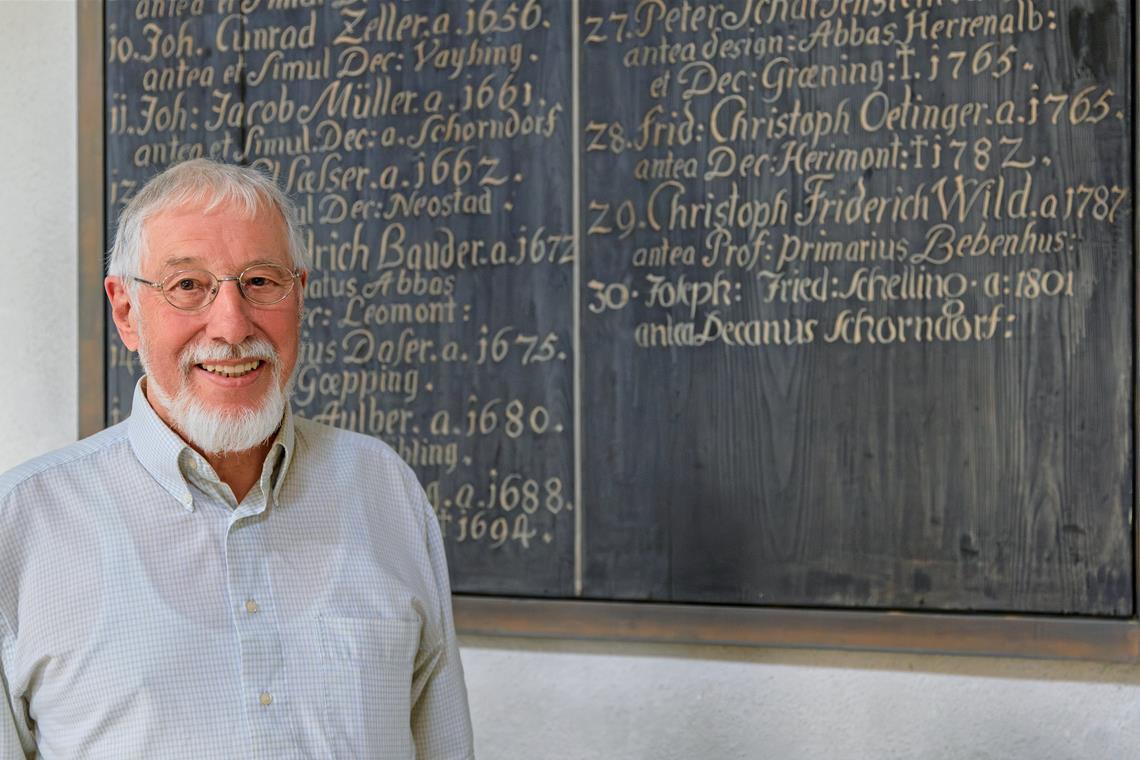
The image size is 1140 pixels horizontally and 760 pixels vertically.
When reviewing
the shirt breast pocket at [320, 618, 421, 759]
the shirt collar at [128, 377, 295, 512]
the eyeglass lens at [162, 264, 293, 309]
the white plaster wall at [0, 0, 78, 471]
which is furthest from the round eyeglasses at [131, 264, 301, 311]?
the white plaster wall at [0, 0, 78, 471]

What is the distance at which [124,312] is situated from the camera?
57.6 inches

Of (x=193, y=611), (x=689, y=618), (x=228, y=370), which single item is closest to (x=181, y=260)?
(x=228, y=370)

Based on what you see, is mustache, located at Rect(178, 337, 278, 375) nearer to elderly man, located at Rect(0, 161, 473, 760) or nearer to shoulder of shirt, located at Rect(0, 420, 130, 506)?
elderly man, located at Rect(0, 161, 473, 760)

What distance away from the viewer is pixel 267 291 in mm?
1421

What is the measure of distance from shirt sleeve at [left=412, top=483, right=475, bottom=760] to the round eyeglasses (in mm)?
447

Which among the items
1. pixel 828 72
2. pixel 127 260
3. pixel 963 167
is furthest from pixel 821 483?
pixel 127 260

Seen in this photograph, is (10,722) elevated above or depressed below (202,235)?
below

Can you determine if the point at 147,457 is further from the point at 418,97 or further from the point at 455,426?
the point at 418,97

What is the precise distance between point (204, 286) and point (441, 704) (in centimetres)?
64

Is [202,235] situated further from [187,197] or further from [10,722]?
[10,722]

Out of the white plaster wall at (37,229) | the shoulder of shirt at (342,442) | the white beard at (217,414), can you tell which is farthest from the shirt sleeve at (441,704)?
the white plaster wall at (37,229)

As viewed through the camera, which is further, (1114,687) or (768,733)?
(768,733)

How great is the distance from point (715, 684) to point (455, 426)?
2.32 ft

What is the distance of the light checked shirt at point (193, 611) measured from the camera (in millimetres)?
1282
